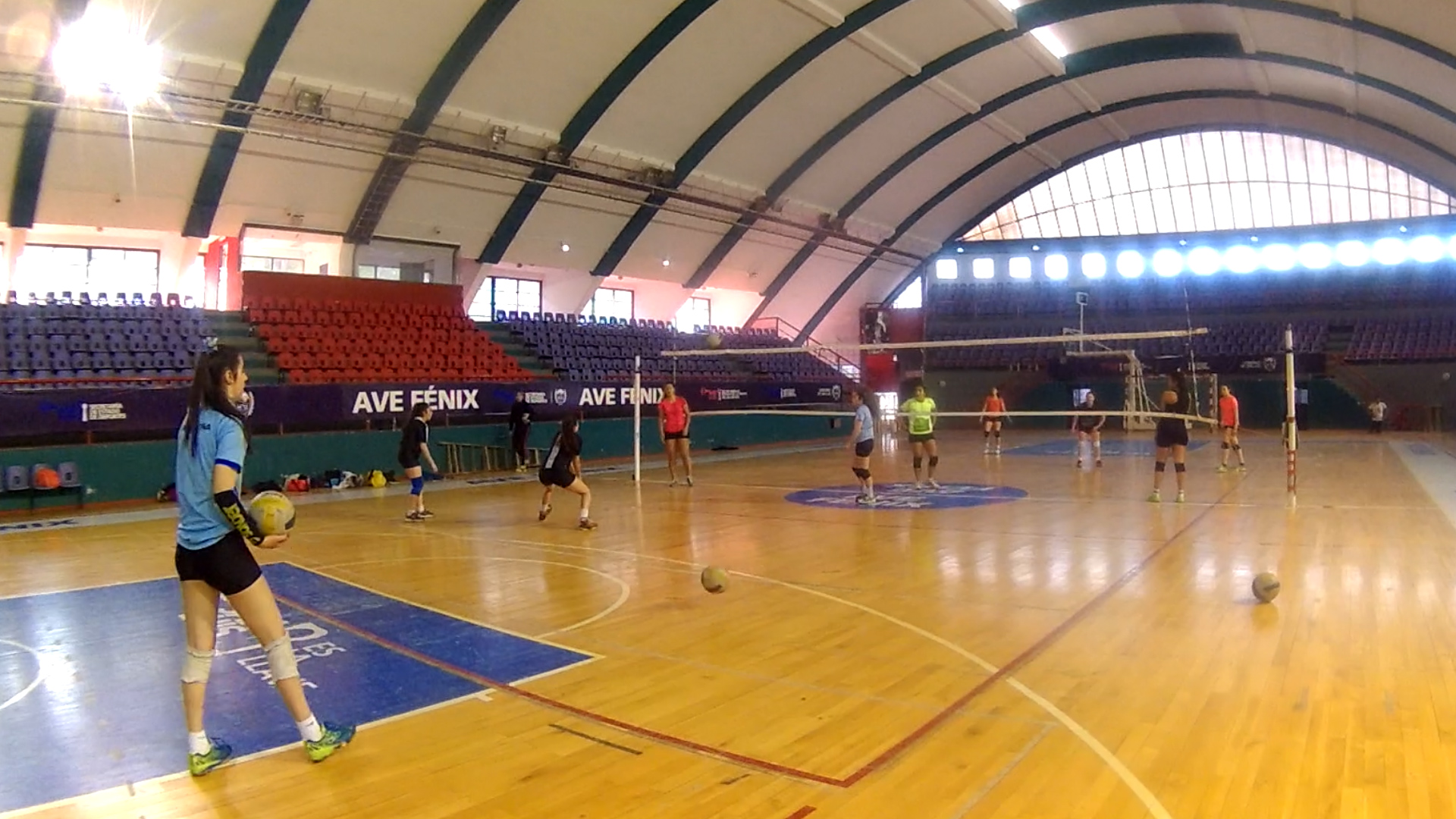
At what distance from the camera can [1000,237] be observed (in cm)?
4497

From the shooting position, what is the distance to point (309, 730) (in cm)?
456

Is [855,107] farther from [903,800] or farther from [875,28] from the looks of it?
[903,800]

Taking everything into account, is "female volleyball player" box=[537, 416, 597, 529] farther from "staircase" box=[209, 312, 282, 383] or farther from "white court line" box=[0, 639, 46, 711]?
"staircase" box=[209, 312, 282, 383]

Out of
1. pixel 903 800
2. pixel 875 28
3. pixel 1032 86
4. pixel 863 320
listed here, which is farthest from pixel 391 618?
pixel 863 320

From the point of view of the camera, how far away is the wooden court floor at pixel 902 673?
13.6ft

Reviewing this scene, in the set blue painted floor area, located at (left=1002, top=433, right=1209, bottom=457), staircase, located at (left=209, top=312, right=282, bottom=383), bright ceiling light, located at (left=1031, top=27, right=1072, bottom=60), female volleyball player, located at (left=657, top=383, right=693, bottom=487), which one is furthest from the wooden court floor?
bright ceiling light, located at (left=1031, top=27, right=1072, bottom=60)

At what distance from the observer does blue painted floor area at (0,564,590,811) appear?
469 cm

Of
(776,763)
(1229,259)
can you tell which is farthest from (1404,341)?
(776,763)

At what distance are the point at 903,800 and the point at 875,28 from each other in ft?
86.1

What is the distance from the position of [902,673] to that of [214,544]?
4.06 m

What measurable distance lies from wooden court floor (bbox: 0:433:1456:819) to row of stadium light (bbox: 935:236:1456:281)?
32.1m

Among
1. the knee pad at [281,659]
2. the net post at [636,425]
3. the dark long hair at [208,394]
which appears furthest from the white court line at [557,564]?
the net post at [636,425]

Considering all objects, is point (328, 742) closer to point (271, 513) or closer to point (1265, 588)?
point (271, 513)

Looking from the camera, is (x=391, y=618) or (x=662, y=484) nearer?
(x=391, y=618)
